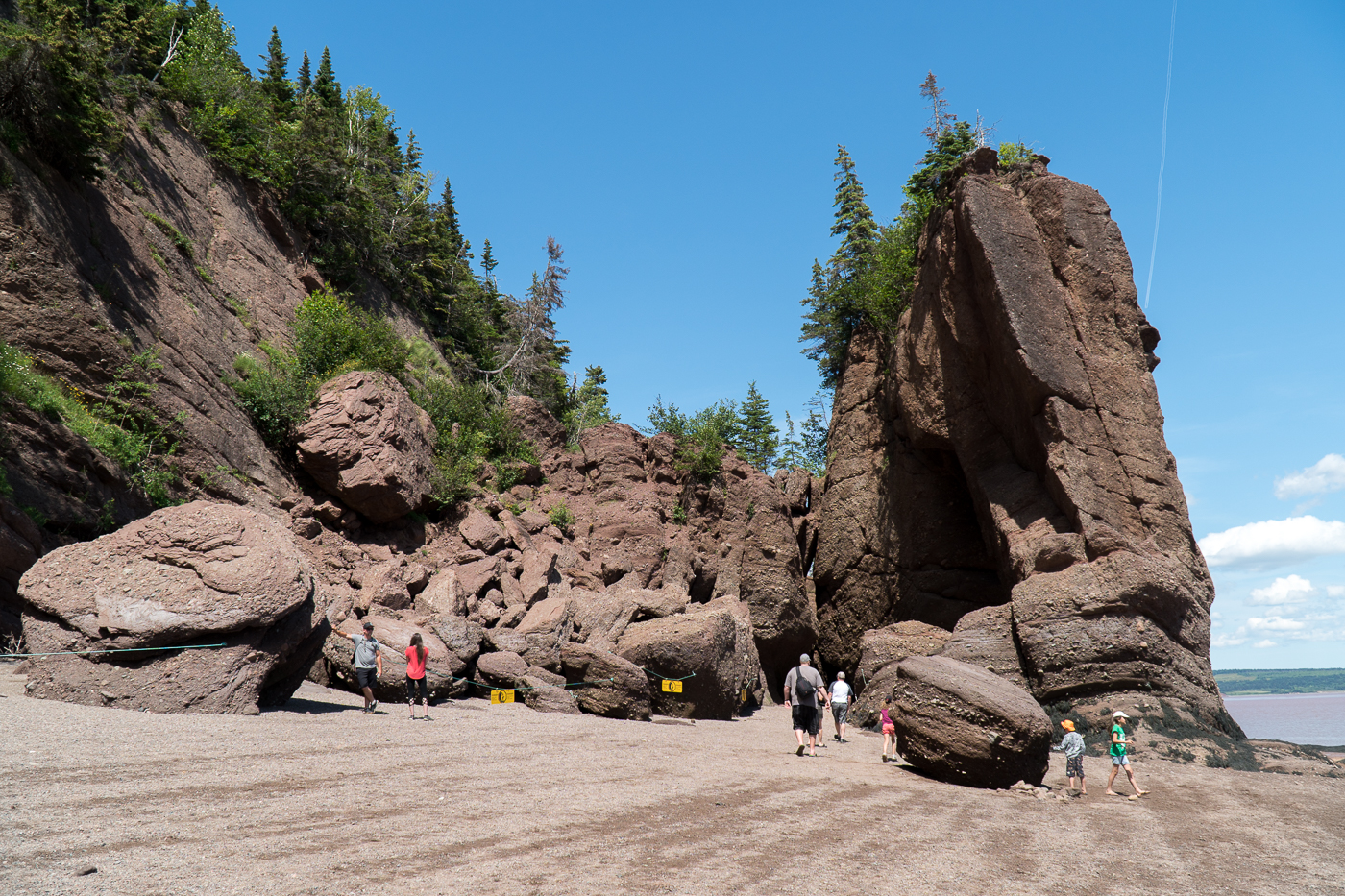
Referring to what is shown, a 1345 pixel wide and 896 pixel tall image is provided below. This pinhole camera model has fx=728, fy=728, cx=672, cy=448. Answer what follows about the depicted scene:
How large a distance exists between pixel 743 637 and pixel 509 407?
523 inches

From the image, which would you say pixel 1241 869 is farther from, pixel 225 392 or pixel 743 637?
pixel 225 392

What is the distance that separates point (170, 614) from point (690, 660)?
10.1 meters

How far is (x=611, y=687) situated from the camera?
14570mm

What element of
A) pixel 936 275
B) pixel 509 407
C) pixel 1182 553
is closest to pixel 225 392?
pixel 509 407

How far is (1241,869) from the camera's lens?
672 centimetres

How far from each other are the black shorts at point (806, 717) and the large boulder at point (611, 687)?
359cm

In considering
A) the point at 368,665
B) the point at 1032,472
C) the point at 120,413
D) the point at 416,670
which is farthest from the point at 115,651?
the point at 1032,472

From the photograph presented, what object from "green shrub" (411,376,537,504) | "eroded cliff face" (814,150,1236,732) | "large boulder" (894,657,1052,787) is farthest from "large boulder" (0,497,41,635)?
"eroded cliff face" (814,150,1236,732)

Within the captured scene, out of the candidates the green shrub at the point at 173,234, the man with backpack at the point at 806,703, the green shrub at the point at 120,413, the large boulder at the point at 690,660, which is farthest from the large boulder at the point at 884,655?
the green shrub at the point at 173,234

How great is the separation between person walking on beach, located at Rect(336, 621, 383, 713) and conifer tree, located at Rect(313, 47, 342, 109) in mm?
35872

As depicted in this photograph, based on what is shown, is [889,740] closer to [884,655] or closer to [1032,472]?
[884,655]

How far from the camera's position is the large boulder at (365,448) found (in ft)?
62.0

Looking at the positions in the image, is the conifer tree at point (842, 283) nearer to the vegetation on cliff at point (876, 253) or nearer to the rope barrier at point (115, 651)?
the vegetation on cliff at point (876, 253)

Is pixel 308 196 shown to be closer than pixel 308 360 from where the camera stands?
No
